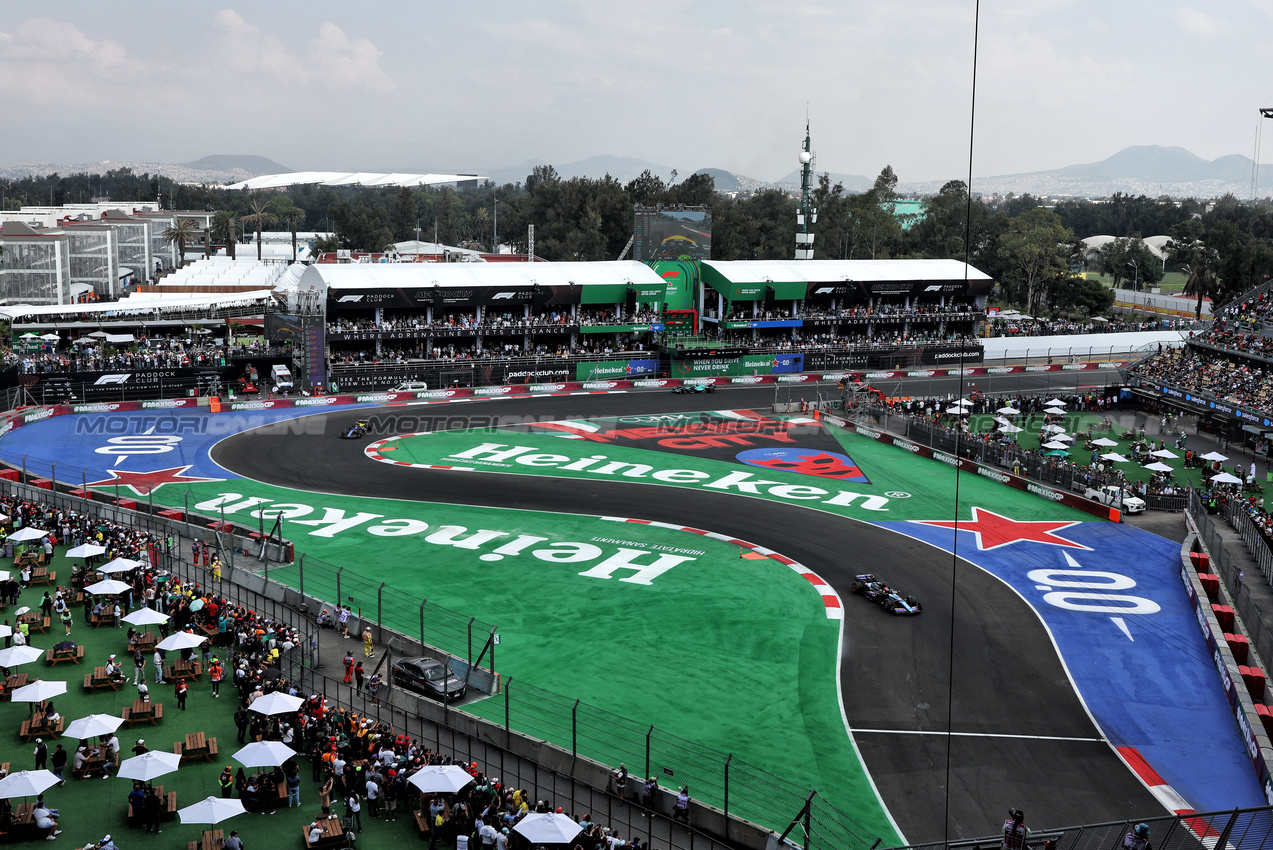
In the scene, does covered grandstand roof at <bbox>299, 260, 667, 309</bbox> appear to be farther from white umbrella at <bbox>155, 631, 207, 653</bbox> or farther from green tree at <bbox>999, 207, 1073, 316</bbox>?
green tree at <bbox>999, 207, 1073, 316</bbox>

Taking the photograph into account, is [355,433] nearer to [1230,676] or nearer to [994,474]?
[994,474]

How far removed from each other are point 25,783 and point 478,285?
60947 mm

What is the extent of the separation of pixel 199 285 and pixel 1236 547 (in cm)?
10203

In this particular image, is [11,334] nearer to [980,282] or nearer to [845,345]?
[845,345]

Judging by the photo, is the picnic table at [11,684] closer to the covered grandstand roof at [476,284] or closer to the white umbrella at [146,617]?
the white umbrella at [146,617]

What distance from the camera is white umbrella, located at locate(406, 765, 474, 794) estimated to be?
770 inches

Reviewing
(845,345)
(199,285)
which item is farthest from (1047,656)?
(199,285)

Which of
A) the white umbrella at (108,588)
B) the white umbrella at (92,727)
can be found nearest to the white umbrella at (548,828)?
the white umbrella at (92,727)

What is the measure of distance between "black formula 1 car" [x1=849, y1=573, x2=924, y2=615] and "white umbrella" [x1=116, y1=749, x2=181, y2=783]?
71.3 ft

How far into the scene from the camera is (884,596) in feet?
109

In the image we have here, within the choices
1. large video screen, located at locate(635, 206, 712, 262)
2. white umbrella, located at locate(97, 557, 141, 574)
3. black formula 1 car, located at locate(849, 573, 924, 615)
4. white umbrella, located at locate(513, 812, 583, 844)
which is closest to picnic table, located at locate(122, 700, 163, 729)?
white umbrella, located at locate(97, 557, 141, 574)

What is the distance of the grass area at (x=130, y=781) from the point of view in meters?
19.6

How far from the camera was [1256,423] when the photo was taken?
57031 mm

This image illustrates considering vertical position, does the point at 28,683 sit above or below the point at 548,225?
below
